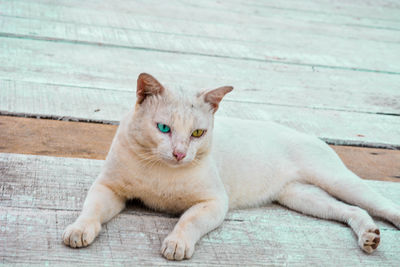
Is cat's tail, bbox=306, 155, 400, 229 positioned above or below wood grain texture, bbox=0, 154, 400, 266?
above

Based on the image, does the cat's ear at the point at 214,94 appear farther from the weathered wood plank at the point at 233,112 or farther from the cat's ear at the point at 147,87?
the weathered wood plank at the point at 233,112

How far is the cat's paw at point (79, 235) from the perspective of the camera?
1.66 metres

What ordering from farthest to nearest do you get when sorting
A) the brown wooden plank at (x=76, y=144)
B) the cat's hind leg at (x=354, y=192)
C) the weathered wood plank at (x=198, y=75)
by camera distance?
the weathered wood plank at (x=198, y=75)
the brown wooden plank at (x=76, y=144)
the cat's hind leg at (x=354, y=192)

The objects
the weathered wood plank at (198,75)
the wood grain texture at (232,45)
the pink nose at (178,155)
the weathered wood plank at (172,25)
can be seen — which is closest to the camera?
the pink nose at (178,155)

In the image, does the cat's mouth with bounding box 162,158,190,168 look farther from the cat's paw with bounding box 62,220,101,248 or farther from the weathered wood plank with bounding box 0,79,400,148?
the weathered wood plank with bounding box 0,79,400,148

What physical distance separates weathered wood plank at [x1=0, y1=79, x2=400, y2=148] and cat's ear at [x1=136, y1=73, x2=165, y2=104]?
3.02 feet

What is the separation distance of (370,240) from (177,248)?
69 cm

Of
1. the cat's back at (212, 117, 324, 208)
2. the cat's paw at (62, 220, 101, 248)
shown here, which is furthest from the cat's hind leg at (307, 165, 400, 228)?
the cat's paw at (62, 220, 101, 248)

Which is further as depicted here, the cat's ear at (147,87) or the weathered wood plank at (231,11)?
the weathered wood plank at (231,11)

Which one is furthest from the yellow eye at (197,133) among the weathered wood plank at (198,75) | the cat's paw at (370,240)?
the weathered wood plank at (198,75)

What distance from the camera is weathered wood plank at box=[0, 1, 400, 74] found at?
4.05 meters

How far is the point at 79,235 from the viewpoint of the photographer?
1667 millimetres

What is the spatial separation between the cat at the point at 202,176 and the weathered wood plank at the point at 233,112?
681mm

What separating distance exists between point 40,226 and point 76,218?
0.13 metres
